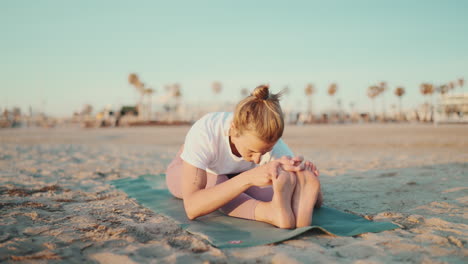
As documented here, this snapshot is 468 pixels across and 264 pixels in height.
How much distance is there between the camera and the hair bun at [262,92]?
1.90 m

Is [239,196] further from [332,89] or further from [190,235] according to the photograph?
[332,89]

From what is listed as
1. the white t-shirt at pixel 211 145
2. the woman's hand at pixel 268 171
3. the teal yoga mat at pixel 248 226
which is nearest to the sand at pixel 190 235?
the teal yoga mat at pixel 248 226

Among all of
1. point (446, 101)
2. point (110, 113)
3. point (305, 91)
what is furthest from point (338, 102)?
point (110, 113)

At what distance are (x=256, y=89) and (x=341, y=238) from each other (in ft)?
3.29

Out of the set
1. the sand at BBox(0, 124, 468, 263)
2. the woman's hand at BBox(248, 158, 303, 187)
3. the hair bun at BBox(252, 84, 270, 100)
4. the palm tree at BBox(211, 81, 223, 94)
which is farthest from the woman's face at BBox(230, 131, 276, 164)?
the palm tree at BBox(211, 81, 223, 94)

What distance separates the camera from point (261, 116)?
1.85 metres

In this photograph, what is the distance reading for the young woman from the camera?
1.88 meters

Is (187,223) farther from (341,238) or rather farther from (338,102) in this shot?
(338,102)

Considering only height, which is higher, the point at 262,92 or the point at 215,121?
the point at 262,92

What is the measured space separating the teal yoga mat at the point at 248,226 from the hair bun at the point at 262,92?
0.81 meters

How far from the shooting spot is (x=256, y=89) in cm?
193

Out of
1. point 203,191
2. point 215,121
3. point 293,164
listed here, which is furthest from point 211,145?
point 293,164

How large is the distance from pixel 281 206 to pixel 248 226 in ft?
0.95

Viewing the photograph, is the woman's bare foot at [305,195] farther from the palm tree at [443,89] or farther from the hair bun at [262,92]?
the palm tree at [443,89]
